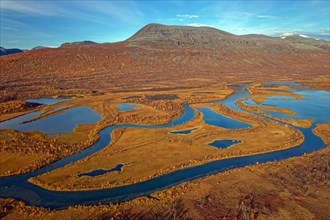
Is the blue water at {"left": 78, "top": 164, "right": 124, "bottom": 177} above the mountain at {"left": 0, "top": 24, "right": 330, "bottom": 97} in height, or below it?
below

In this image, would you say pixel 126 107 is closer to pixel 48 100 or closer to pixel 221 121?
pixel 221 121

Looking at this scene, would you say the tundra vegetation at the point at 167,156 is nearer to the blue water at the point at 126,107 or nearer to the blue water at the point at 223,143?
the blue water at the point at 223,143

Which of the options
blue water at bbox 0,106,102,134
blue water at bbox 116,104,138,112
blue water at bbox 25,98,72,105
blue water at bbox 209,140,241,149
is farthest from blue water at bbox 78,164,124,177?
blue water at bbox 25,98,72,105

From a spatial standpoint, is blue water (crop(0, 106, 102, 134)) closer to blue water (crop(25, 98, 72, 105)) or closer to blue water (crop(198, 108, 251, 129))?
blue water (crop(25, 98, 72, 105))

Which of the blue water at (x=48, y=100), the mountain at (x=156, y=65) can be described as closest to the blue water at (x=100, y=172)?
the blue water at (x=48, y=100)

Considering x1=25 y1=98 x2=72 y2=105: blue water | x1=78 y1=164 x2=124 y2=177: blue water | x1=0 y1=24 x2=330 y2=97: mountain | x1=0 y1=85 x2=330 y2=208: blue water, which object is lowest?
x1=0 y1=85 x2=330 y2=208: blue water

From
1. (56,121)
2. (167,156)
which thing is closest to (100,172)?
(167,156)
